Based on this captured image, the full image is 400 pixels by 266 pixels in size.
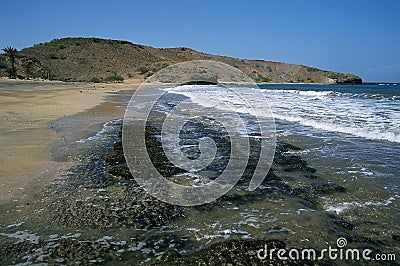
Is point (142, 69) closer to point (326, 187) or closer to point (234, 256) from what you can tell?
point (326, 187)

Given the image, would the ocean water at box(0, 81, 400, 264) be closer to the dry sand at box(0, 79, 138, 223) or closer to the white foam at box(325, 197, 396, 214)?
the white foam at box(325, 197, 396, 214)

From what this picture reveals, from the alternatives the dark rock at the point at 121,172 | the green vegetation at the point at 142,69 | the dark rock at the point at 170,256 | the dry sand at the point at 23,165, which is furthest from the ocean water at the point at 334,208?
the green vegetation at the point at 142,69

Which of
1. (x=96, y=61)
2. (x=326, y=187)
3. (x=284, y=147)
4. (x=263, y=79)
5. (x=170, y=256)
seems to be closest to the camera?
(x=170, y=256)

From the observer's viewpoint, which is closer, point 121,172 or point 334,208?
point 334,208

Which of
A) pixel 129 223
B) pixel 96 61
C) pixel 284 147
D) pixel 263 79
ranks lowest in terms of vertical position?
pixel 129 223

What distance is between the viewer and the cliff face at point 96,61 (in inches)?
2464

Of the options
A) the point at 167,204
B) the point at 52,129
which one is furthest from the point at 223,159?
the point at 52,129

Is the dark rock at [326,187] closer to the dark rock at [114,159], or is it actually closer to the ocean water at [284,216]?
the ocean water at [284,216]

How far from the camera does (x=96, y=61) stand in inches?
3086

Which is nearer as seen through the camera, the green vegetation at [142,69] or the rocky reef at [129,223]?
the rocky reef at [129,223]

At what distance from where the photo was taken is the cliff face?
62594 mm

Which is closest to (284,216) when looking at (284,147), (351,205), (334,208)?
(334,208)

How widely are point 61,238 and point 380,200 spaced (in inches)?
159

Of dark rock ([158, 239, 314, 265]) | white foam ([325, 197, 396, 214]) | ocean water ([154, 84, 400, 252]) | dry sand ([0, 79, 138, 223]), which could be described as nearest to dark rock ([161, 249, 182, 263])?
dark rock ([158, 239, 314, 265])
